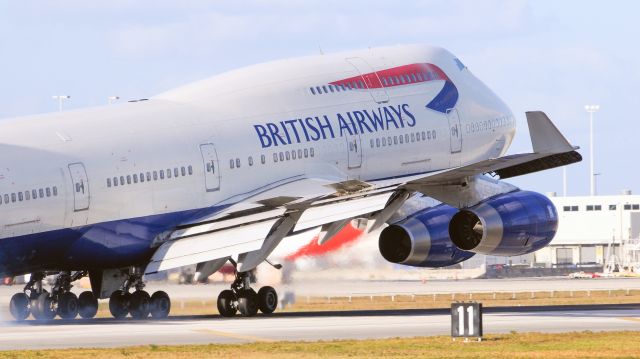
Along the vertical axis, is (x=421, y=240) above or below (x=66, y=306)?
above

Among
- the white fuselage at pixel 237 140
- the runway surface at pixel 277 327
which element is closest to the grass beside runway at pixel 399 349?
the runway surface at pixel 277 327

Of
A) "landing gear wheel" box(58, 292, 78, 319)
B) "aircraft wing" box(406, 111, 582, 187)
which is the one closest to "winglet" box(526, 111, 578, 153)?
"aircraft wing" box(406, 111, 582, 187)

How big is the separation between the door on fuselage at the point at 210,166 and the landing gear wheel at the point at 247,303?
9.82 ft

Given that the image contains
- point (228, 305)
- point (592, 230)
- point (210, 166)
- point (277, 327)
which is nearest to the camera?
point (277, 327)

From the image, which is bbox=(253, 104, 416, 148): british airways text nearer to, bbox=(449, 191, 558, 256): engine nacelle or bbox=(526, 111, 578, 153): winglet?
bbox=(449, 191, 558, 256): engine nacelle

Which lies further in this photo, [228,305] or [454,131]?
[454,131]

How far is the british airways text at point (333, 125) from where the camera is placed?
42.9 metres

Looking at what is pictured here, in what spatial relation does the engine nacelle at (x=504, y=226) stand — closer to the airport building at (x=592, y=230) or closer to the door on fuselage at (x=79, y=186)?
the door on fuselage at (x=79, y=186)

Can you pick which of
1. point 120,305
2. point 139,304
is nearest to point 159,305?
point 139,304

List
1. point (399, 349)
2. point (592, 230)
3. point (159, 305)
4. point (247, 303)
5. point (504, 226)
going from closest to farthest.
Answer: point (399, 349) → point (504, 226) → point (247, 303) → point (159, 305) → point (592, 230)

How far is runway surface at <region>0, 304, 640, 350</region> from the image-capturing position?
1252 inches

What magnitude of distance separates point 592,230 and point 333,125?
367ft

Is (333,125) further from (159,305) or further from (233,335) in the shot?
(233,335)

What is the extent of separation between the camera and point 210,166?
135ft
